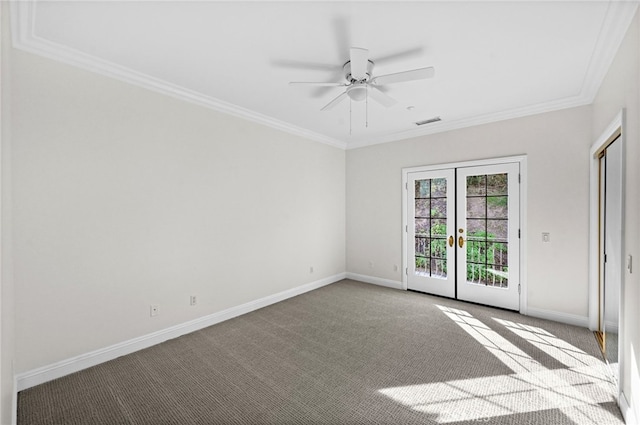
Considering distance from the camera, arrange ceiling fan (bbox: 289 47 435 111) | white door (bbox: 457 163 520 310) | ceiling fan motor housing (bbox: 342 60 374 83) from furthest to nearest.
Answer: white door (bbox: 457 163 520 310) → ceiling fan motor housing (bbox: 342 60 374 83) → ceiling fan (bbox: 289 47 435 111)

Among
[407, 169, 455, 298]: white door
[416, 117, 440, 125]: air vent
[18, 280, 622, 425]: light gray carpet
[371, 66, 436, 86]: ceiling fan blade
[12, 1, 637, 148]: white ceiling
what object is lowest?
[18, 280, 622, 425]: light gray carpet

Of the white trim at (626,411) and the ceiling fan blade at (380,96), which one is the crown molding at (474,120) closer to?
the ceiling fan blade at (380,96)

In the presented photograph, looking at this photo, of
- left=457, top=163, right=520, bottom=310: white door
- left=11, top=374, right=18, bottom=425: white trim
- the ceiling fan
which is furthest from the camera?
left=457, top=163, right=520, bottom=310: white door

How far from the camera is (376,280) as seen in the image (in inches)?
211

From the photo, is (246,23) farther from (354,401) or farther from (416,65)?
(354,401)

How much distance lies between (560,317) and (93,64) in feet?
18.9

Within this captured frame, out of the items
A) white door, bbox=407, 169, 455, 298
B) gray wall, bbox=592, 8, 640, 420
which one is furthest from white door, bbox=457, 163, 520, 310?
gray wall, bbox=592, 8, 640, 420

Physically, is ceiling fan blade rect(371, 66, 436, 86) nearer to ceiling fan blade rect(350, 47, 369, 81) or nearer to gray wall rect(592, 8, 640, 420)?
ceiling fan blade rect(350, 47, 369, 81)

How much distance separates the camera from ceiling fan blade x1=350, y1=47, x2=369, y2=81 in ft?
7.09

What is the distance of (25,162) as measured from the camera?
2.26 meters

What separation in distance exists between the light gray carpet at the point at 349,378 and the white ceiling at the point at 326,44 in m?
2.71

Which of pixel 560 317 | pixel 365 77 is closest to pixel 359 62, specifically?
pixel 365 77

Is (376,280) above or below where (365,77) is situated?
below

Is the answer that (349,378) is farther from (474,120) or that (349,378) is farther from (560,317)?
(474,120)
